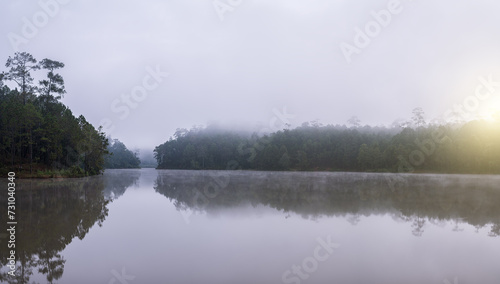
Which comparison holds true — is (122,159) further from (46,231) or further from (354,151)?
(46,231)

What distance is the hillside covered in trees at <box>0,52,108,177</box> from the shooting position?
36594 mm

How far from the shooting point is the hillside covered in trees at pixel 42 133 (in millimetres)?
36594

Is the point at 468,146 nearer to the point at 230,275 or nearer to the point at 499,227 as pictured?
the point at 499,227

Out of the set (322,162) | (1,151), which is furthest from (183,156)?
(1,151)

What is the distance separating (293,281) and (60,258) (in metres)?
4.80

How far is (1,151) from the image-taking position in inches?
1540

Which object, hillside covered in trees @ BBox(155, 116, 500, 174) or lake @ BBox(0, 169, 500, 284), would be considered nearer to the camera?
lake @ BBox(0, 169, 500, 284)
